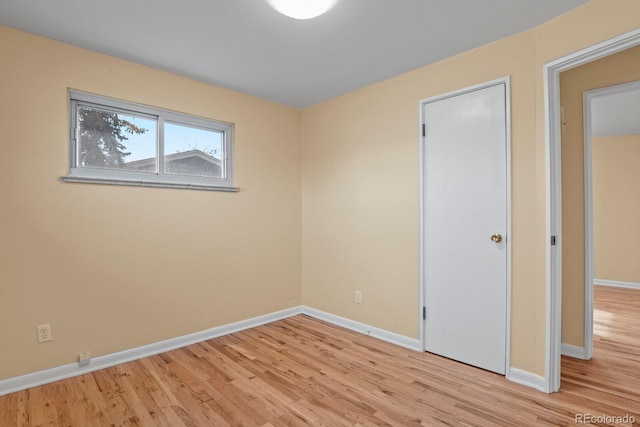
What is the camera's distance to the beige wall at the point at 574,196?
268 centimetres

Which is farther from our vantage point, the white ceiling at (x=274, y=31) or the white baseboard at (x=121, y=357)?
the white baseboard at (x=121, y=357)

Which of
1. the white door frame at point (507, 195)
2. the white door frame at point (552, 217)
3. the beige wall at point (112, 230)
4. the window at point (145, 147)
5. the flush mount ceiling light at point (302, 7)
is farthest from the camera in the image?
the window at point (145, 147)

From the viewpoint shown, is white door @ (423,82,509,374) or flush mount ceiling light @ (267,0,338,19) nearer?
flush mount ceiling light @ (267,0,338,19)

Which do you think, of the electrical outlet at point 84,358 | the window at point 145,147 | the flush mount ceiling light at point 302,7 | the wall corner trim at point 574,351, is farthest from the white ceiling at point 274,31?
the wall corner trim at point 574,351

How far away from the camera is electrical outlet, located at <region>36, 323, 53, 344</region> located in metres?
2.24

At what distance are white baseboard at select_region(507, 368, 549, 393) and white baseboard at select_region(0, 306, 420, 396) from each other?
717 mm

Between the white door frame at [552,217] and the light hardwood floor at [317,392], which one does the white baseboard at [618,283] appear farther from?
the white door frame at [552,217]

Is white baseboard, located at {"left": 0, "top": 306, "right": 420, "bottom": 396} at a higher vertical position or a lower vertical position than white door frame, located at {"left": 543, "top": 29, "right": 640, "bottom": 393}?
lower

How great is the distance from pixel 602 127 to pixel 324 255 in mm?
4749

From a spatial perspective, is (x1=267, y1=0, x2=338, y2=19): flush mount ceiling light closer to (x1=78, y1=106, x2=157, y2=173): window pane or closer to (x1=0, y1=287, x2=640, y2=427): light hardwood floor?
(x1=78, y1=106, x2=157, y2=173): window pane

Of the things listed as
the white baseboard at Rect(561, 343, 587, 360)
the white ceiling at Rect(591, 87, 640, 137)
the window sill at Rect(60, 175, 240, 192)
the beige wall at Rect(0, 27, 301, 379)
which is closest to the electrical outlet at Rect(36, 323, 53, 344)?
the beige wall at Rect(0, 27, 301, 379)

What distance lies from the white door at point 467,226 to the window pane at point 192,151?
2.02 metres

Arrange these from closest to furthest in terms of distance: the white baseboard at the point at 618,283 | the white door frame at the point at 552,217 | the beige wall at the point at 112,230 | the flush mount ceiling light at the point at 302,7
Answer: the flush mount ceiling light at the point at 302,7
the white door frame at the point at 552,217
the beige wall at the point at 112,230
the white baseboard at the point at 618,283

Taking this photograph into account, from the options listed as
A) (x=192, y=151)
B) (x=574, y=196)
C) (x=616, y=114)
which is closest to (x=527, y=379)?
(x=574, y=196)
